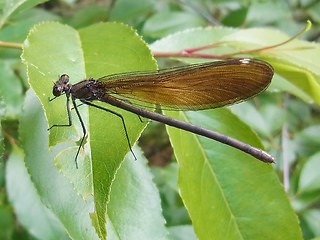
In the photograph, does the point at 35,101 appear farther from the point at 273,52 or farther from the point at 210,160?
the point at 273,52

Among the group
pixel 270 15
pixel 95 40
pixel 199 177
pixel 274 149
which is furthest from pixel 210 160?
pixel 270 15

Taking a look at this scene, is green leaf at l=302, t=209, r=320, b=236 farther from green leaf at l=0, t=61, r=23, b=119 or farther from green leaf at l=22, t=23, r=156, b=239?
green leaf at l=0, t=61, r=23, b=119

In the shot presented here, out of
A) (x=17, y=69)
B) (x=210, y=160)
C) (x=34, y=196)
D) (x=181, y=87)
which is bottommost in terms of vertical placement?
(x=210, y=160)

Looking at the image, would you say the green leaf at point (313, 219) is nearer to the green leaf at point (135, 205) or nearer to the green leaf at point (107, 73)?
the green leaf at point (135, 205)

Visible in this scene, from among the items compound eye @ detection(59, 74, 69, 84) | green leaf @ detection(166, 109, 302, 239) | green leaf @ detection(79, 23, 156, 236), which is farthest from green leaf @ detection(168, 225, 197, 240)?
compound eye @ detection(59, 74, 69, 84)

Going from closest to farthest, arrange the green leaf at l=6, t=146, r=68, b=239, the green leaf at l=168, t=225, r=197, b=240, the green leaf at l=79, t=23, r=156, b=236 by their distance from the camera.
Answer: the green leaf at l=79, t=23, r=156, b=236, the green leaf at l=168, t=225, r=197, b=240, the green leaf at l=6, t=146, r=68, b=239

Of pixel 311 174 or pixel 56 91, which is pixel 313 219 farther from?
pixel 56 91

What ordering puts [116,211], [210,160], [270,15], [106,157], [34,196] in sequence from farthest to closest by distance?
[270,15] < [34,196] < [210,160] < [116,211] < [106,157]
